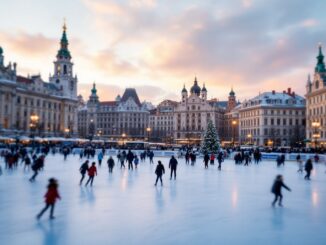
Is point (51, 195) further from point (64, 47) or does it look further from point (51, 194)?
point (64, 47)

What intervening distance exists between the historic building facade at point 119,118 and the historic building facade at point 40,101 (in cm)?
2645

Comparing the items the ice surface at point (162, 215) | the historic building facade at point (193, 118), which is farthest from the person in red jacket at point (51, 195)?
the historic building facade at point (193, 118)

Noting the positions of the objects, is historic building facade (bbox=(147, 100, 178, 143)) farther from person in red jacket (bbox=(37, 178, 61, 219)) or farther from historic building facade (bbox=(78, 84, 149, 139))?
person in red jacket (bbox=(37, 178, 61, 219))

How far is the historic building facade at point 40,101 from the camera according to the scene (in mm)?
79206

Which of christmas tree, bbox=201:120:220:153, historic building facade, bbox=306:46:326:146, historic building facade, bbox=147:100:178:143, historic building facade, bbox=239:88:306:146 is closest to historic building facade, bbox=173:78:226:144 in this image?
historic building facade, bbox=147:100:178:143

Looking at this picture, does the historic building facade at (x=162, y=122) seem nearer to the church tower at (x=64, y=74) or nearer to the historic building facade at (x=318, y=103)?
the church tower at (x=64, y=74)

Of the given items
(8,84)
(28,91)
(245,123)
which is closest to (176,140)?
(245,123)

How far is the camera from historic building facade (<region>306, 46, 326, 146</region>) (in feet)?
217

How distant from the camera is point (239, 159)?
34969mm

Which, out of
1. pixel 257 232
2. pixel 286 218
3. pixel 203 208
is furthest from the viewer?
pixel 203 208

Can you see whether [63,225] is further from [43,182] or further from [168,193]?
[43,182]

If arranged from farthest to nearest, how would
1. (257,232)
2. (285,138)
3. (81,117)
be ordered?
(81,117) < (285,138) < (257,232)

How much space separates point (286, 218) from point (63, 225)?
247 inches

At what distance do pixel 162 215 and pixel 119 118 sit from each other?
397 ft
